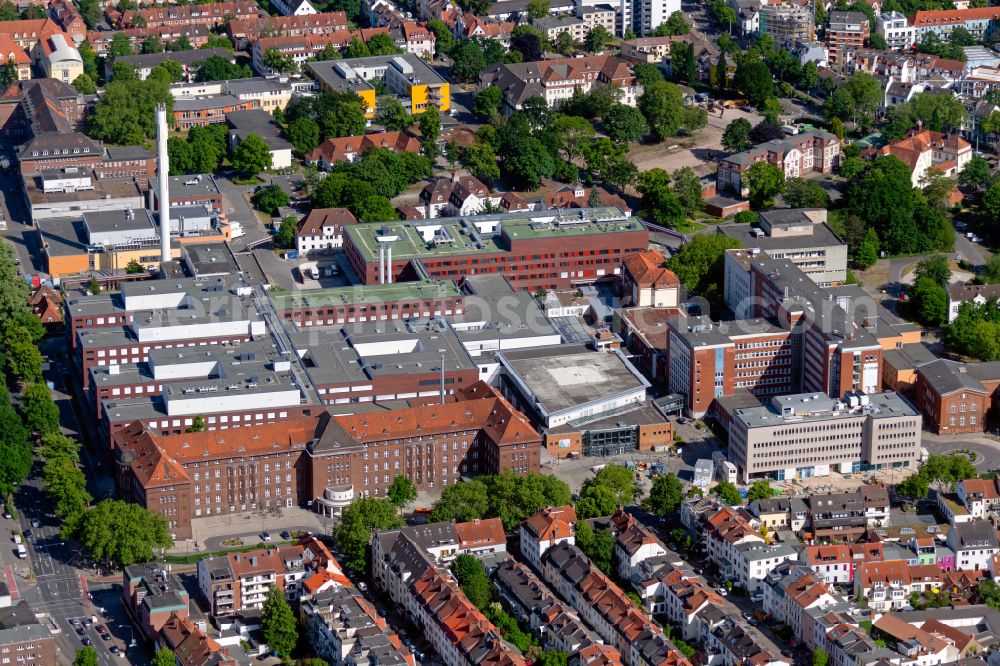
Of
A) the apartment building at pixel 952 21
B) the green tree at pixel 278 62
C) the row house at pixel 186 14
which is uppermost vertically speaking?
the row house at pixel 186 14

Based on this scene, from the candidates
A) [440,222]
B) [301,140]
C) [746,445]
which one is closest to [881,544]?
[746,445]

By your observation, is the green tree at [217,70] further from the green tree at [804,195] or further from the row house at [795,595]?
the row house at [795,595]

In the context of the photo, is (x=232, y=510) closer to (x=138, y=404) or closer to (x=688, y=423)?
(x=138, y=404)

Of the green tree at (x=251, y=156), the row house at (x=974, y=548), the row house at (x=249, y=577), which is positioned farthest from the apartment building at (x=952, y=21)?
the row house at (x=249, y=577)

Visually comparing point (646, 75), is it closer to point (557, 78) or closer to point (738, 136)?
point (557, 78)

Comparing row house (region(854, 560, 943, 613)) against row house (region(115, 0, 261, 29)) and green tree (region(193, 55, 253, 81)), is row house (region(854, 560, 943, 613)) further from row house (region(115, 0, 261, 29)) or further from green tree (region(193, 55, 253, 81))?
row house (region(115, 0, 261, 29))

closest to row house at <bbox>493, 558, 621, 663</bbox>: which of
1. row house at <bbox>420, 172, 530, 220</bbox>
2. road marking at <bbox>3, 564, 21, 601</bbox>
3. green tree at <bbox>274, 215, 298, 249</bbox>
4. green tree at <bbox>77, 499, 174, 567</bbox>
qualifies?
green tree at <bbox>77, 499, 174, 567</bbox>

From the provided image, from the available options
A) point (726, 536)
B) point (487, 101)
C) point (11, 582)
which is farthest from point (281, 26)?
point (726, 536)
